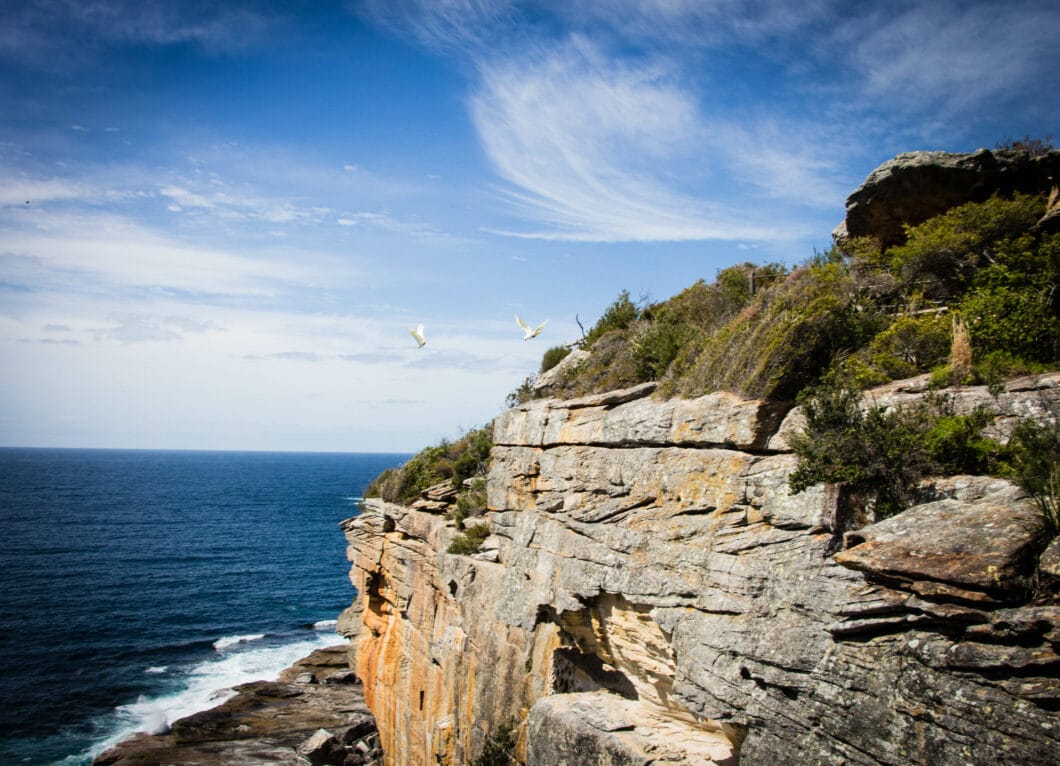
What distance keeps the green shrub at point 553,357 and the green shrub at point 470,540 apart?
6.08 m

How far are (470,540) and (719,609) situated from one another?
9.21 m

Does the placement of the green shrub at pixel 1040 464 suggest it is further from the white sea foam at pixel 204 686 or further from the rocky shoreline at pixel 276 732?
the white sea foam at pixel 204 686

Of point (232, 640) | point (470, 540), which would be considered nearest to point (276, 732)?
point (232, 640)

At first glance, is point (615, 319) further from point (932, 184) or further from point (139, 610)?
point (139, 610)

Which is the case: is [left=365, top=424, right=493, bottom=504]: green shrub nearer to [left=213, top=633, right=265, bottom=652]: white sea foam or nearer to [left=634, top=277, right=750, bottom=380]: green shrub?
[left=634, top=277, right=750, bottom=380]: green shrub

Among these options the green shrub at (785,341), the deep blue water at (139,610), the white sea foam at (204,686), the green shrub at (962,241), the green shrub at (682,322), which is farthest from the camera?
the deep blue water at (139,610)

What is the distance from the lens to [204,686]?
1265 inches

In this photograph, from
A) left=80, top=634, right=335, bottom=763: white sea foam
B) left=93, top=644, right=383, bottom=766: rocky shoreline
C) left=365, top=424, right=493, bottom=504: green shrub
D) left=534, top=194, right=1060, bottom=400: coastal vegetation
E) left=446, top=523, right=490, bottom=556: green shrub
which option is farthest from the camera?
left=80, top=634, right=335, bottom=763: white sea foam

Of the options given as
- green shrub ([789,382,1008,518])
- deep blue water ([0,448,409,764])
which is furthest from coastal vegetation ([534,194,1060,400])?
deep blue water ([0,448,409,764])

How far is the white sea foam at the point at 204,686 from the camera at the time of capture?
27.4m

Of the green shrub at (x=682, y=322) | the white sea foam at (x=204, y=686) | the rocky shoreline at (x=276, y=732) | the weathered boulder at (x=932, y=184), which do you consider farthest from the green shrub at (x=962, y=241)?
the white sea foam at (x=204, y=686)

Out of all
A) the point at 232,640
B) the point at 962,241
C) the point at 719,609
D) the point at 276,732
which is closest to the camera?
the point at 719,609

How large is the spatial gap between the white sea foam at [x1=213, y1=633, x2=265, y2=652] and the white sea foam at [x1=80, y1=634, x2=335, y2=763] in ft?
1.24

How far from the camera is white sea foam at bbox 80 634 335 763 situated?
27.4 meters
